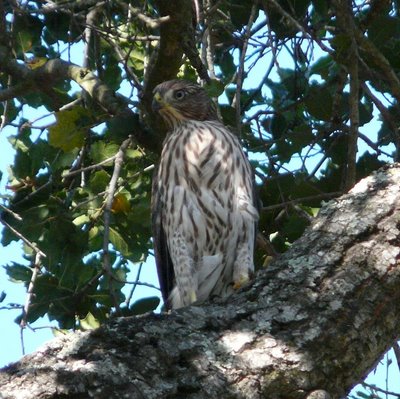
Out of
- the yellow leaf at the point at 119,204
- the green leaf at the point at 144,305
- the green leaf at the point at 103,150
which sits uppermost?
the green leaf at the point at 103,150

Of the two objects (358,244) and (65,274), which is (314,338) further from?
(65,274)

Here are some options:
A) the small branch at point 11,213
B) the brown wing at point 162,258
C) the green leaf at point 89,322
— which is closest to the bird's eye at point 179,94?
the brown wing at point 162,258

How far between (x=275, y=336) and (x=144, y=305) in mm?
1876

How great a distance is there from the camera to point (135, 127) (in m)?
4.64

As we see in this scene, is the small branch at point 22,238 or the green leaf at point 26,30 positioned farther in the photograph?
the green leaf at point 26,30

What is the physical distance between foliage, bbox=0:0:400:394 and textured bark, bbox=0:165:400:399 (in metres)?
1.19

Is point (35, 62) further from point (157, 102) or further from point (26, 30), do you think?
point (157, 102)

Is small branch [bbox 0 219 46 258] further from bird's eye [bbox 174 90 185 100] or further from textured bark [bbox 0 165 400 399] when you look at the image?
textured bark [bbox 0 165 400 399]

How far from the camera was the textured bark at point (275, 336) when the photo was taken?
242cm

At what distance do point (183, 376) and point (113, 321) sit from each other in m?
0.26

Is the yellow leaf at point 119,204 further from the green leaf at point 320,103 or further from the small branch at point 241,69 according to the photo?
the green leaf at point 320,103

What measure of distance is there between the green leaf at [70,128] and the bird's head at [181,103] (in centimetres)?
42

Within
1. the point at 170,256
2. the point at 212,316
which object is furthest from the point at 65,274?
the point at 212,316

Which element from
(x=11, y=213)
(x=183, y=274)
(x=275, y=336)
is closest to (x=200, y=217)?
(x=183, y=274)
